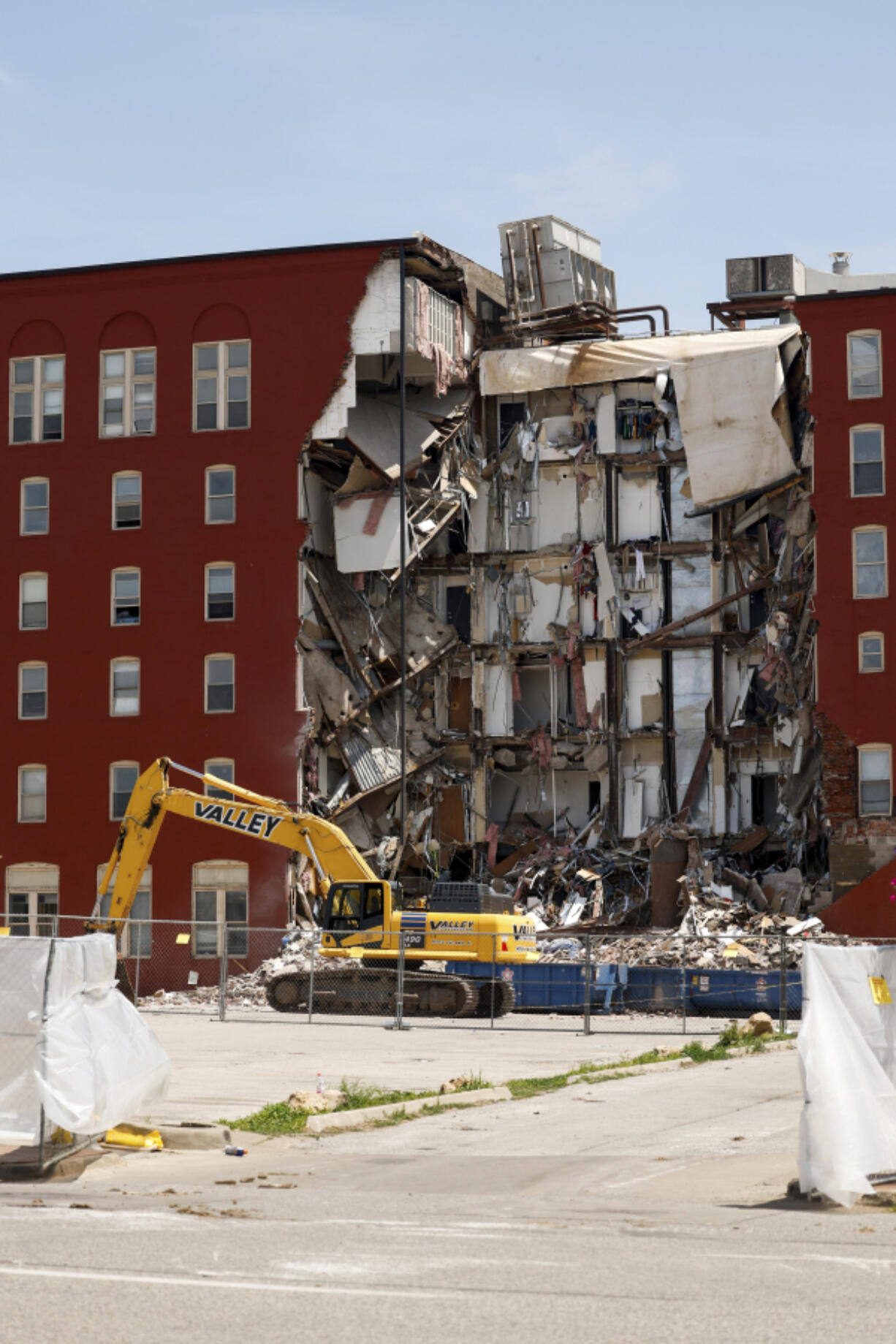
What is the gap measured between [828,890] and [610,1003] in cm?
1212

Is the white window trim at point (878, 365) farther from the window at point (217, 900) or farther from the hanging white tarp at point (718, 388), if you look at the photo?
the window at point (217, 900)

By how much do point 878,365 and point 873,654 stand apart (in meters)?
7.47

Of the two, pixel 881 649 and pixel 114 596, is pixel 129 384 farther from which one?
pixel 881 649

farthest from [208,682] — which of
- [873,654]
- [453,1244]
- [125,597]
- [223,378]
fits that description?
[453,1244]

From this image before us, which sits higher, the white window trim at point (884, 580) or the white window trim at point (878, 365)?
the white window trim at point (878, 365)

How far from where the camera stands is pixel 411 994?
34781mm

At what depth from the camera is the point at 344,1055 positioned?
85.5 ft

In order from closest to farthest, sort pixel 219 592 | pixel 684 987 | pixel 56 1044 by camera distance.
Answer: pixel 56 1044
pixel 684 987
pixel 219 592

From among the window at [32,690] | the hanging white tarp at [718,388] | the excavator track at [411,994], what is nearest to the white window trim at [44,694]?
the window at [32,690]

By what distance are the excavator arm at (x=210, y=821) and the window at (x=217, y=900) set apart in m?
11.3

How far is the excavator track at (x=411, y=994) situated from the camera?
34.8 metres

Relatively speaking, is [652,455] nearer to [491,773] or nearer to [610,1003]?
[491,773]

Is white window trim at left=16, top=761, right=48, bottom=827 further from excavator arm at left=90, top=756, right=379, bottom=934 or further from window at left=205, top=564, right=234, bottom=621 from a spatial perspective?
excavator arm at left=90, top=756, right=379, bottom=934

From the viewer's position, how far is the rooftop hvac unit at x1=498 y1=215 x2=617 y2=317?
52656mm
